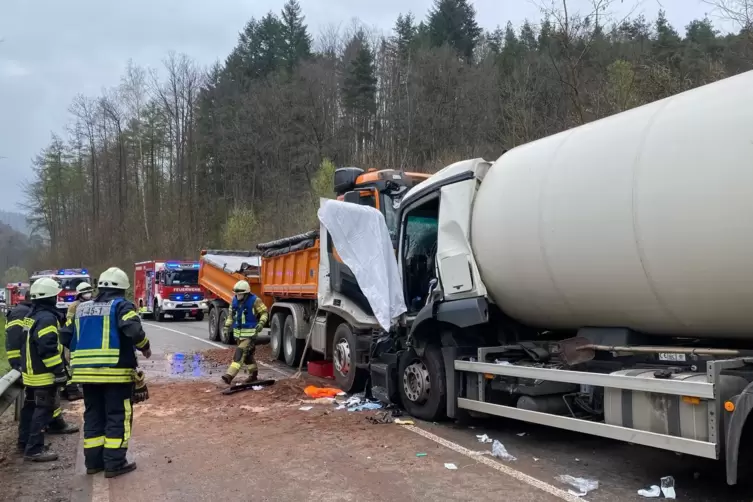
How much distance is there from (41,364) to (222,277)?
35.9 ft

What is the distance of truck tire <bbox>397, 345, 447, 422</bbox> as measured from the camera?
6793 mm

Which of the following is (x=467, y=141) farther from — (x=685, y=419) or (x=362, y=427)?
(x=685, y=419)

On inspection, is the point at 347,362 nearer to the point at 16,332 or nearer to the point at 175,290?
the point at 16,332

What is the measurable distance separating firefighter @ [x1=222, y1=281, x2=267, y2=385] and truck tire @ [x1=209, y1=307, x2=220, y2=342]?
7.34 meters

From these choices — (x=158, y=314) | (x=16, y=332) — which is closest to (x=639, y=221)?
(x=16, y=332)

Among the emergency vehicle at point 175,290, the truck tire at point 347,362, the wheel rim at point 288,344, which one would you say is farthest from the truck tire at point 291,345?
the emergency vehicle at point 175,290

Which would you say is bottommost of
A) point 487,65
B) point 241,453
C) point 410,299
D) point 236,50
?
point 241,453

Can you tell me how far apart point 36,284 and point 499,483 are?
480 cm

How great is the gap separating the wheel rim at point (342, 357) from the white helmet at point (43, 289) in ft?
13.7

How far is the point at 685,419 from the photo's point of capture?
4090 mm

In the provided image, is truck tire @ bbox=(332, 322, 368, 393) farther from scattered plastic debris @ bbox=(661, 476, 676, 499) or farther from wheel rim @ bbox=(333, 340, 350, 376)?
scattered plastic debris @ bbox=(661, 476, 676, 499)

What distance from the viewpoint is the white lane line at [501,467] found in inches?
181

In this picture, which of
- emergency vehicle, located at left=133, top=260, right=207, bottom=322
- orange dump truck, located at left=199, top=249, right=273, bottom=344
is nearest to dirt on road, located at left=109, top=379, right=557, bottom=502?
orange dump truck, located at left=199, top=249, right=273, bottom=344

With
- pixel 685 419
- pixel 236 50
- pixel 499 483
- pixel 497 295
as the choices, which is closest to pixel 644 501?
pixel 685 419
